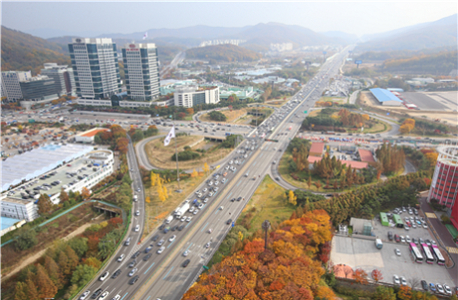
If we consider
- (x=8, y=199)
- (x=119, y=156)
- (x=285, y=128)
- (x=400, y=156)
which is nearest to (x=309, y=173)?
(x=400, y=156)

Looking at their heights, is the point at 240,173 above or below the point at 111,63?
below

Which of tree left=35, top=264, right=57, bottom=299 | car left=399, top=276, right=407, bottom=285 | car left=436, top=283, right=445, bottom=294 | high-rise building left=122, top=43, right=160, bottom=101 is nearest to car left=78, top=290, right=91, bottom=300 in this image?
tree left=35, top=264, right=57, bottom=299

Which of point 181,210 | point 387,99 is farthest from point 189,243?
point 387,99

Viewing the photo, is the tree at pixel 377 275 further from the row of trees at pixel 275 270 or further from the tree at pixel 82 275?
the tree at pixel 82 275

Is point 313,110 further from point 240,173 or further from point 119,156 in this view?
point 119,156

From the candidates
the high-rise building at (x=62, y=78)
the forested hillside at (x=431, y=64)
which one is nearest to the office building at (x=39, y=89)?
the high-rise building at (x=62, y=78)

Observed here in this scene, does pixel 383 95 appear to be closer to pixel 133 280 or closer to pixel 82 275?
pixel 133 280
